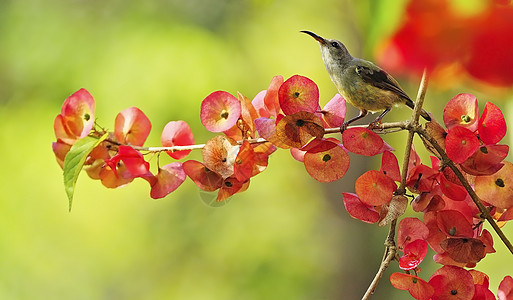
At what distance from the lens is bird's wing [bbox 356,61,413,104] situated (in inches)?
28.7

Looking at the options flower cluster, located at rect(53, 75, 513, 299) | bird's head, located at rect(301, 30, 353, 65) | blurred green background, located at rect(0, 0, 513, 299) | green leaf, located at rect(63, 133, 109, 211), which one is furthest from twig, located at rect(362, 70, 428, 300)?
blurred green background, located at rect(0, 0, 513, 299)

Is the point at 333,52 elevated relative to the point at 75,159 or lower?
elevated

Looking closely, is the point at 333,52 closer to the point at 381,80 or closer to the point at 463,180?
the point at 381,80

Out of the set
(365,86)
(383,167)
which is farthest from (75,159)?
(365,86)

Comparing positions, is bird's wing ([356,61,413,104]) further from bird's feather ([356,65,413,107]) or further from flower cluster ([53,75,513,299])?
flower cluster ([53,75,513,299])

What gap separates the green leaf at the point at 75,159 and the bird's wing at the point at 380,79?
13.3 inches

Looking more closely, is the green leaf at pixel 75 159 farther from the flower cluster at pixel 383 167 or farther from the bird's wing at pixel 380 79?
the bird's wing at pixel 380 79

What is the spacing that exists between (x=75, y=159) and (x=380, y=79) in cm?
38

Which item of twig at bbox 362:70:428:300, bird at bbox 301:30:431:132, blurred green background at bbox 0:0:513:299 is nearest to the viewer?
twig at bbox 362:70:428:300

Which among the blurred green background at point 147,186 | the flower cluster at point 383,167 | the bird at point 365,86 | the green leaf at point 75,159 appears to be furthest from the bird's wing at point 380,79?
the blurred green background at point 147,186

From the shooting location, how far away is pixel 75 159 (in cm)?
51

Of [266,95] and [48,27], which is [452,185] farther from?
[48,27]

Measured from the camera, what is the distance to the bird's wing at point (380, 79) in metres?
0.73

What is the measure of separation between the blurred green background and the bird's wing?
7.91 ft
